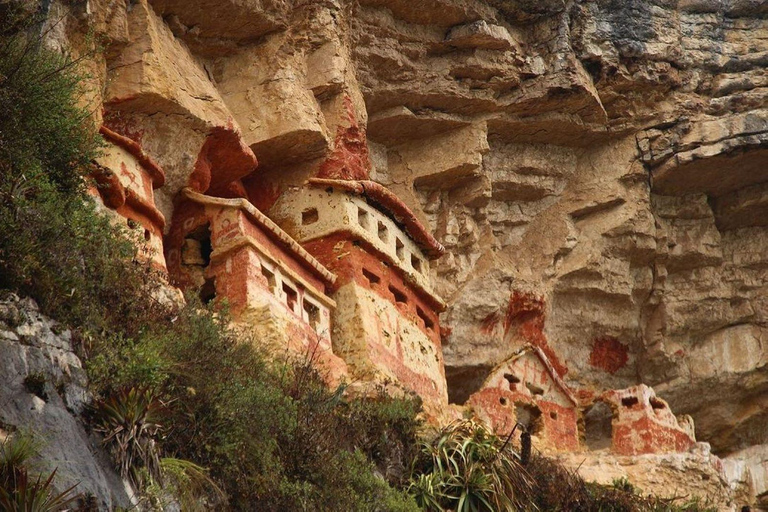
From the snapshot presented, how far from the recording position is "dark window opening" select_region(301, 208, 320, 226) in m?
26.2

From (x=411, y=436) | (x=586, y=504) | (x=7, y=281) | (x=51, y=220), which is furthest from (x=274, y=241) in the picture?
(x=7, y=281)

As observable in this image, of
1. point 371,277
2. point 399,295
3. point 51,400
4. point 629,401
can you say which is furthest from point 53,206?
point 629,401

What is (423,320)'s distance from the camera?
2708 centimetres

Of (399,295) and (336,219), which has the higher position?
(336,219)

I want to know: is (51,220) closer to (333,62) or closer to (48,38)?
(48,38)

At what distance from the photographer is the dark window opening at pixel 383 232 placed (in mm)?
26766

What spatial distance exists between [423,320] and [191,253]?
5149 millimetres

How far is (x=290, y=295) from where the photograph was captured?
23.5 m

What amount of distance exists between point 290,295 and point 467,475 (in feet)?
16.3

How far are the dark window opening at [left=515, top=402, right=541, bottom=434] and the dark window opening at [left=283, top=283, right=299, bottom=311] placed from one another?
18.4 feet

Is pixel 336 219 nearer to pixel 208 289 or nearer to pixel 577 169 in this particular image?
pixel 208 289

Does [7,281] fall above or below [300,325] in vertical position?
below

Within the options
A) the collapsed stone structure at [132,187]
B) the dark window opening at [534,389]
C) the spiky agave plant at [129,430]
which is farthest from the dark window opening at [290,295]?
the spiky agave plant at [129,430]

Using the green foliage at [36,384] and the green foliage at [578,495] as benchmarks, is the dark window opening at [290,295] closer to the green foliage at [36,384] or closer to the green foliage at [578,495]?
the green foliage at [578,495]
